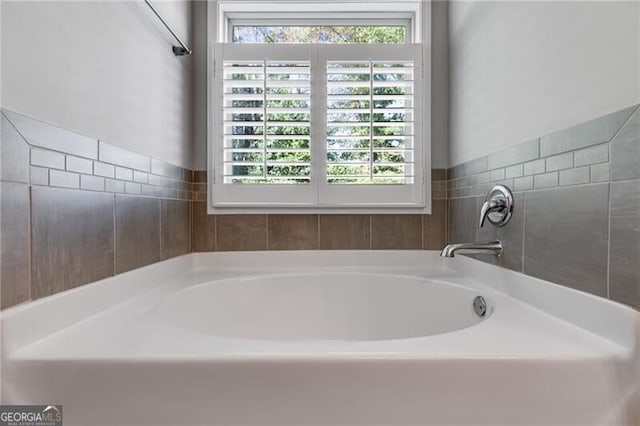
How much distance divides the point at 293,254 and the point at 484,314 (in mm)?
910

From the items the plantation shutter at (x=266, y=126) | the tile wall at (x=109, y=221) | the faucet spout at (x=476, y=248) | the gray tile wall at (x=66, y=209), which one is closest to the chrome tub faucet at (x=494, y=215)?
the faucet spout at (x=476, y=248)

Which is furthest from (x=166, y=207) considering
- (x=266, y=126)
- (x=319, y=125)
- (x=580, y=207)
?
(x=580, y=207)

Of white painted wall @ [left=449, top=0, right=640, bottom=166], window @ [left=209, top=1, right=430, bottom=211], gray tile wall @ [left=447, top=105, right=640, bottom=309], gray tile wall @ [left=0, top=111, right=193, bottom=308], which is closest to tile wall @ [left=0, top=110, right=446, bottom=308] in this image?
gray tile wall @ [left=0, top=111, right=193, bottom=308]

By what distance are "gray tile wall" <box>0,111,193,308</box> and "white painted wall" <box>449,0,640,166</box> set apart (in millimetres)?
1299

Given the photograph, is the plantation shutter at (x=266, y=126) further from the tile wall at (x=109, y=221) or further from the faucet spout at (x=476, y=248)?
the faucet spout at (x=476, y=248)

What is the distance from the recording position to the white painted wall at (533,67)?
2.38 feet

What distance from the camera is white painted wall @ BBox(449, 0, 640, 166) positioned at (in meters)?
0.73

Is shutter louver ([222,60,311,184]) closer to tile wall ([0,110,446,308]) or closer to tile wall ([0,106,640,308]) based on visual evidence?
tile wall ([0,110,446,308])

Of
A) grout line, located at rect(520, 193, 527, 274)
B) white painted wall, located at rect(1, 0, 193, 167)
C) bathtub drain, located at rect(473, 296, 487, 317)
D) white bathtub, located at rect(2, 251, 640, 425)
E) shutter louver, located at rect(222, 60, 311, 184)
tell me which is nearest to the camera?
white bathtub, located at rect(2, 251, 640, 425)

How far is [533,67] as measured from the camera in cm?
103

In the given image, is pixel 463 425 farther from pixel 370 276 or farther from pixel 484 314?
pixel 370 276

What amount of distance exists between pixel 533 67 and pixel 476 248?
2.04 ft

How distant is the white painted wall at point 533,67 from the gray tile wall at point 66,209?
1.30m

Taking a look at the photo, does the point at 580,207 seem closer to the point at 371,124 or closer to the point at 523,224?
the point at 523,224
